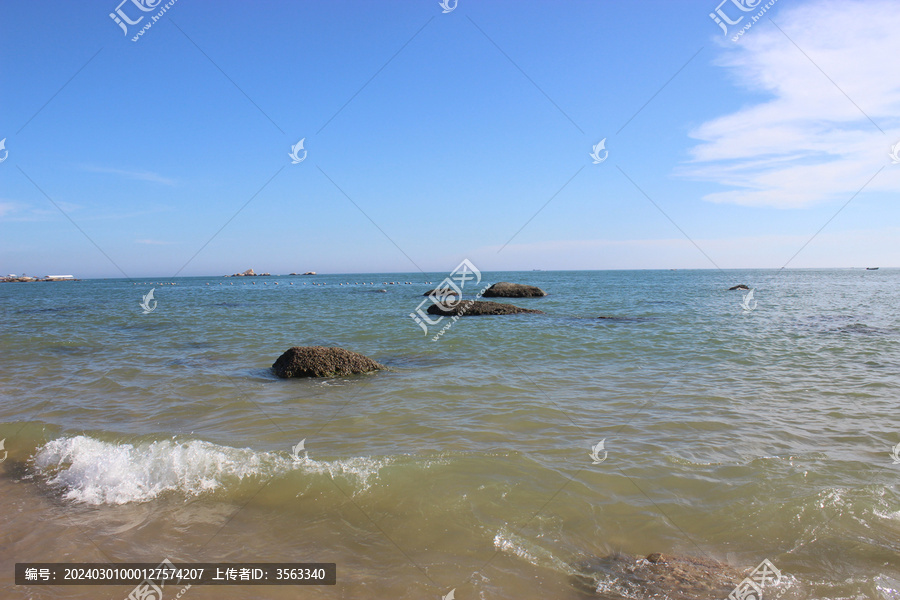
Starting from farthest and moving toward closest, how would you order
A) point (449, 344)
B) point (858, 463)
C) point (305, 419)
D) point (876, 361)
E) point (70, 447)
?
point (449, 344)
point (876, 361)
point (305, 419)
point (70, 447)
point (858, 463)

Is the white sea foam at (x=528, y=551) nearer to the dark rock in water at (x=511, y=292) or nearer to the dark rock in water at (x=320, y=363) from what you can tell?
the dark rock in water at (x=320, y=363)

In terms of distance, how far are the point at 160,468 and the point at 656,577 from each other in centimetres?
574

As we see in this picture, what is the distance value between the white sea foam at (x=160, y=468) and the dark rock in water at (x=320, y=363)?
4.22 m

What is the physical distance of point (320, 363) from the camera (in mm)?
11023

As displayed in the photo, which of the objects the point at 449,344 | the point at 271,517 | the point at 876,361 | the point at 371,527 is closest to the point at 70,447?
the point at 271,517

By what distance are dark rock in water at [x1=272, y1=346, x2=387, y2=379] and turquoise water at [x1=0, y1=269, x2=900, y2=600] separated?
0.42m

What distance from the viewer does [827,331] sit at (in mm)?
16828

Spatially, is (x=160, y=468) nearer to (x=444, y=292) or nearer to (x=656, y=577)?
(x=656, y=577)

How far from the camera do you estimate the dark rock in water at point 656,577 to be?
12.3ft

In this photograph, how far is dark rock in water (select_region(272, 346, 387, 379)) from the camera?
1092cm

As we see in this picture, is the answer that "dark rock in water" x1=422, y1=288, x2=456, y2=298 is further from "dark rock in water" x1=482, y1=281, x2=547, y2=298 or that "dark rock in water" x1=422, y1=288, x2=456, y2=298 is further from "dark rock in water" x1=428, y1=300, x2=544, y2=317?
"dark rock in water" x1=428, y1=300, x2=544, y2=317

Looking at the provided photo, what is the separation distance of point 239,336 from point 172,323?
712 centimetres

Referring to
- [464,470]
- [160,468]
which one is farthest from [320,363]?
[464,470]

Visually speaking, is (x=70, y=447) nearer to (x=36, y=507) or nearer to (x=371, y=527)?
(x=36, y=507)
